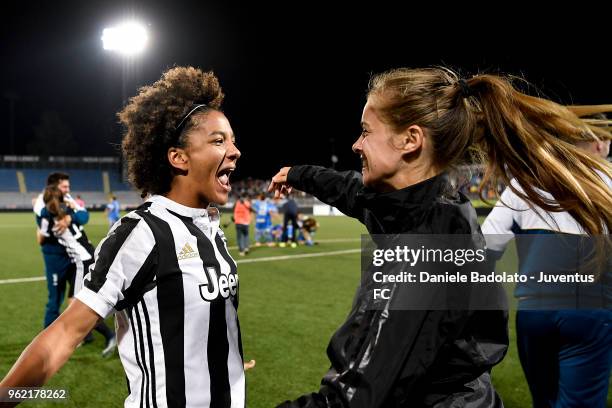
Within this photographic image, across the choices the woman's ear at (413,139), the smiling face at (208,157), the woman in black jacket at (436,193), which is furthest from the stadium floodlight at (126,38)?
the woman's ear at (413,139)

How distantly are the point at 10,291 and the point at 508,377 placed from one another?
8.72 meters

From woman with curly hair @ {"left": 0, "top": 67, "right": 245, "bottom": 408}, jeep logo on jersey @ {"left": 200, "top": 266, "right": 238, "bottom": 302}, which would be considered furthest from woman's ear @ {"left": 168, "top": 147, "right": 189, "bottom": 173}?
jeep logo on jersey @ {"left": 200, "top": 266, "right": 238, "bottom": 302}

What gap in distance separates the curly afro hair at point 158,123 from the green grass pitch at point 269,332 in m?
3.13

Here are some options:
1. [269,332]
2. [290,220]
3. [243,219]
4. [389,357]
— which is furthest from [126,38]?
[389,357]

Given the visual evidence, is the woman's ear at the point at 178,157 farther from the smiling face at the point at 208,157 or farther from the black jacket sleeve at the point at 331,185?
the black jacket sleeve at the point at 331,185

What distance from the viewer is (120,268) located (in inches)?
68.4

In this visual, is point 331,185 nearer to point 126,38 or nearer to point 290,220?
point 290,220

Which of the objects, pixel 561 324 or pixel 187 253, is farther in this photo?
pixel 561 324

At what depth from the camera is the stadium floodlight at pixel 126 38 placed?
664 inches

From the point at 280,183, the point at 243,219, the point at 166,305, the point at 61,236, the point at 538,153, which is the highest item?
the point at 538,153

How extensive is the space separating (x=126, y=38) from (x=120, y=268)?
55.9ft

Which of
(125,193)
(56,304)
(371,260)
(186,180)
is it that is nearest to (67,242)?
(56,304)

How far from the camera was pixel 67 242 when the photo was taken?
645 cm

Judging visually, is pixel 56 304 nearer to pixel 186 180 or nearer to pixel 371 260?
pixel 186 180
